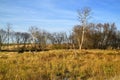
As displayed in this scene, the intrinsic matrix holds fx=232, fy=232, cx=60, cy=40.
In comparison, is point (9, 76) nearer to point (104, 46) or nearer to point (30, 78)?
point (30, 78)

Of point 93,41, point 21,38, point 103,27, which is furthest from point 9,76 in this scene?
point 21,38

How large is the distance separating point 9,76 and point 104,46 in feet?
207

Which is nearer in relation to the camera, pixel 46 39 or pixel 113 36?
pixel 113 36

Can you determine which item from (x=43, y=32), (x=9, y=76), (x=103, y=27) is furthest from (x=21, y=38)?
(x=9, y=76)

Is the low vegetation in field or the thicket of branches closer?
the low vegetation in field

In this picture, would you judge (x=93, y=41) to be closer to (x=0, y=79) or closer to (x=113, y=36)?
(x=113, y=36)

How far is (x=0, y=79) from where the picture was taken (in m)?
9.06

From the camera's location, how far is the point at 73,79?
400 inches

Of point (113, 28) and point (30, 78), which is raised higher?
point (113, 28)

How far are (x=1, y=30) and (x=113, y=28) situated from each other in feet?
125

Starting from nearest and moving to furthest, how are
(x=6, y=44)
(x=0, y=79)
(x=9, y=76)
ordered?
(x=0, y=79) → (x=9, y=76) → (x=6, y=44)

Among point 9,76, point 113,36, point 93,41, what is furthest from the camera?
point 113,36

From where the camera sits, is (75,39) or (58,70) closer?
(58,70)

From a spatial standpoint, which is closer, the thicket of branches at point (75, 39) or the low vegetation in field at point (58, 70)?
the low vegetation in field at point (58, 70)
